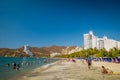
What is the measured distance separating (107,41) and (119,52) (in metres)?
119

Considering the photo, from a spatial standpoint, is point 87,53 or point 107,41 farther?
point 107,41

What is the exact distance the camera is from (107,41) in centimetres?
19900

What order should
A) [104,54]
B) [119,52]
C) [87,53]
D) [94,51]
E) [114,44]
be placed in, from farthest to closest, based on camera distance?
[114,44] → [87,53] → [94,51] → [104,54] → [119,52]

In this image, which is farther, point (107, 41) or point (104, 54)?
point (107, 41)

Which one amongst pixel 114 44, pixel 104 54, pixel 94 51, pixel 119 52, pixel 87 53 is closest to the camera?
pixel 119 52

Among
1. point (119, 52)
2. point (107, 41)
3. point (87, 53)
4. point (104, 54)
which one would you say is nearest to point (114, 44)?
point (107, 41)

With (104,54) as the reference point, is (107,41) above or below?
above

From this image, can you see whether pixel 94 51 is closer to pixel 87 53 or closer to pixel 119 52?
pixel 87 53

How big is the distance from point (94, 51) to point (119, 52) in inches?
1872

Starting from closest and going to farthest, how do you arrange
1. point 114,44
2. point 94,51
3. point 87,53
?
point 94,51 < point 87,53 < point 114,44

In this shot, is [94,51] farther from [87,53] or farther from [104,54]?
[104,54]

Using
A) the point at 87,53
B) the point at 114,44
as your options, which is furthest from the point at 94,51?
the point at 114,44

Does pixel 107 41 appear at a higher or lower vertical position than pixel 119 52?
higher

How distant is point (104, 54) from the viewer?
100 metres
